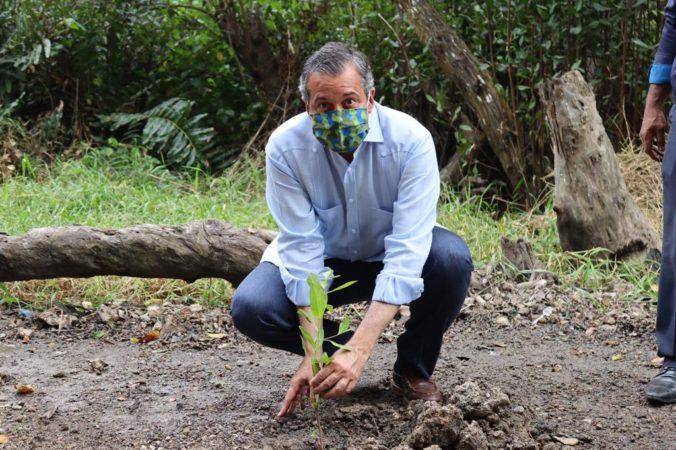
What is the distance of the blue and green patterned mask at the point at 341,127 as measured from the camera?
9.55ft

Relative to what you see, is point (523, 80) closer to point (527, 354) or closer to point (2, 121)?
point (527, 354)

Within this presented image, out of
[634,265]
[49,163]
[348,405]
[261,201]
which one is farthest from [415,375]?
[49,163]

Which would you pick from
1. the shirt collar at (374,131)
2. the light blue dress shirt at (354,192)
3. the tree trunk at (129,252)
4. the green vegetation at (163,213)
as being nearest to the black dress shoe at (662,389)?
the light blue dress shirt at (354,192)

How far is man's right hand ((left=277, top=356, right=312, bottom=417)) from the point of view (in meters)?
2.89

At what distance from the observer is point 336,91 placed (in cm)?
289

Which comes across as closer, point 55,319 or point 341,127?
point 341,127

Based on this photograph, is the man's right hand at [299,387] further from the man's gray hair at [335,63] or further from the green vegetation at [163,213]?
the green vegetation at [163,213]

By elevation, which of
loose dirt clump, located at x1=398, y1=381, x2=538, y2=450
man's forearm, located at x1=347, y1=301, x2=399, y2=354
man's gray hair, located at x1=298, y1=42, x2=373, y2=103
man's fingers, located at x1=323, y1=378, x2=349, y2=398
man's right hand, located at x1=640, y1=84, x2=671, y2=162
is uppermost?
man's gray hair, located at x1=298, y1=42, x2=373, y2=103

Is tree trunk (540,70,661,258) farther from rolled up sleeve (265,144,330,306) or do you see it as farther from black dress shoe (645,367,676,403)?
rolled up sleeve (265,144,330,306)

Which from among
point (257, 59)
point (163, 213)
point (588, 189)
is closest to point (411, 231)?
point (588, 189)

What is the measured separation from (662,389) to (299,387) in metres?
1.36

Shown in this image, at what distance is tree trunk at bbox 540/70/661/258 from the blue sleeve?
5.62ft

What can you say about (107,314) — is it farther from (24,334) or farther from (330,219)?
(330,219)

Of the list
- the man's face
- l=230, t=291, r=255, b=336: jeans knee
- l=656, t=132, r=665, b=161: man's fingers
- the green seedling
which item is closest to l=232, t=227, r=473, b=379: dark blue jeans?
l=230, t=291, r=255, b=336: jeans knee
